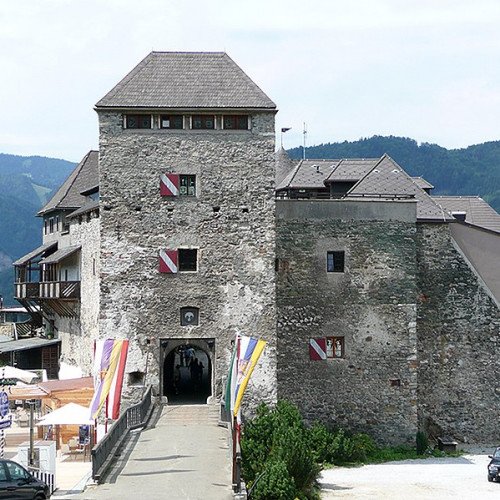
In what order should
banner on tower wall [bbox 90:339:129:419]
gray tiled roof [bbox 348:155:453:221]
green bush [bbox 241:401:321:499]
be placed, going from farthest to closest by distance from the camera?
gray tiled roof [bbox 348:155:453:221] → banner on tower wall [bbox 90:339:129:419] → green bush [bbox 241:401:321:499]

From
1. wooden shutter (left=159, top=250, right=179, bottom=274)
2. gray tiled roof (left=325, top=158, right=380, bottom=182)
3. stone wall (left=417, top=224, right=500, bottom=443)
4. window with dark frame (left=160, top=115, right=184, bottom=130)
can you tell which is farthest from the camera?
gray tiled roof (left=325, top=158, right=380, bottom=182)

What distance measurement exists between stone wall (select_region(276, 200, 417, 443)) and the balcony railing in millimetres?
10269

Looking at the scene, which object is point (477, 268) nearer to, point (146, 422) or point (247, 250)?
point (247, 250)

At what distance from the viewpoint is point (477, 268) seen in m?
38.1

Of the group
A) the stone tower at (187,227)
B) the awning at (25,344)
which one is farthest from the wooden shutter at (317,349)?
the awning at (25,344)

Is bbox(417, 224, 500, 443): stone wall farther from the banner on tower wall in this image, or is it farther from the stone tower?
the banner on tower wall

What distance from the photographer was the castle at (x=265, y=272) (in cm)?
3297

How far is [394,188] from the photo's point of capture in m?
39.6

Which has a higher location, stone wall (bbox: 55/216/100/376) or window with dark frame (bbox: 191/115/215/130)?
window with dark frame (bbox: 191/115/215/130)

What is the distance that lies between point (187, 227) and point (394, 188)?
10.3 metres

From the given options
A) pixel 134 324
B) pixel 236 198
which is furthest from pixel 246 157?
pixel 134 324

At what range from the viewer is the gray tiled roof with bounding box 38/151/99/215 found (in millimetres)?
47375

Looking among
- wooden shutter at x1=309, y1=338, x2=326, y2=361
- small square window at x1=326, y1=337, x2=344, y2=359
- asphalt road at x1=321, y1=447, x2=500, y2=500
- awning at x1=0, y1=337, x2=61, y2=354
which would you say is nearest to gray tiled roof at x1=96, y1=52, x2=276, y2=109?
wooden shutter at x1=309, y1=338, x2=326, y2=361

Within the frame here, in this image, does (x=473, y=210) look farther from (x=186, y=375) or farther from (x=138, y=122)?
(x=138, y=122)
